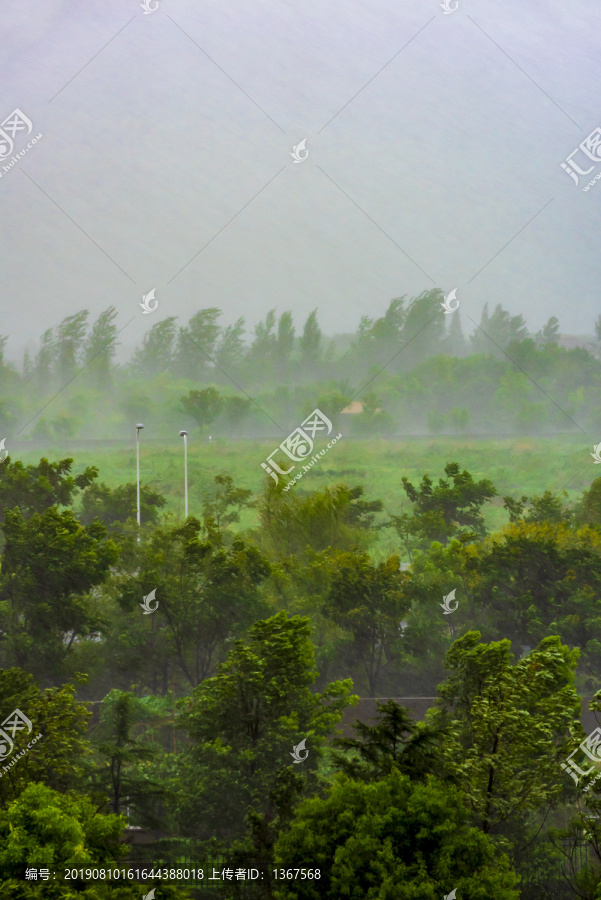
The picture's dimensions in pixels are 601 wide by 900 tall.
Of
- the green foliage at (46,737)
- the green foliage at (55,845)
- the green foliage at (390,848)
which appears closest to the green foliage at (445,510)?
the green foliage at (390,848)

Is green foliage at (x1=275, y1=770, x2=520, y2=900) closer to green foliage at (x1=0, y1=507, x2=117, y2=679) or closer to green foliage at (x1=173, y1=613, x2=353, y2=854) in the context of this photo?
green foliage at (x1=173, y1=613, x2=353, y2=854)

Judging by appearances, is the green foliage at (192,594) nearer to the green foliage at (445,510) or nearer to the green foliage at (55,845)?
the green foliage at (445,510)

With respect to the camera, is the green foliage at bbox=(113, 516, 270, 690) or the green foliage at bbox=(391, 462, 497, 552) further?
the green foliage at bbox=(391, 462, 497, 552)

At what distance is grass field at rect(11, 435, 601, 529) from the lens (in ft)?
48.0

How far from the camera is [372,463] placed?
48.7 ft

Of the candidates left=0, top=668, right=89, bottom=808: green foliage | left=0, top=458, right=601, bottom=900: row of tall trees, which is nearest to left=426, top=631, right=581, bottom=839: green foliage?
left=0, top=458, right=601, bottom=900: row of tall trees

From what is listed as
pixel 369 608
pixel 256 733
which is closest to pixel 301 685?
pixel 256 733

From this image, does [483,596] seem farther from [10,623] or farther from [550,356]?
[10,623]

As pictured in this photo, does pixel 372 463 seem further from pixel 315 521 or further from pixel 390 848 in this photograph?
pixel 390 848

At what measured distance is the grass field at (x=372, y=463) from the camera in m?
14.6

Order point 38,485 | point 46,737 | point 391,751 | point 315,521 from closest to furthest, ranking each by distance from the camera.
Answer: point 391,751
point 46,737
point 38,485
point 315,521

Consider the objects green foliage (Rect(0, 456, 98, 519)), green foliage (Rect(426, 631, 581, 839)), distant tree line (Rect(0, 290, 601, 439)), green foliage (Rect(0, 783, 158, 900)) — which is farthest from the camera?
distant tree line (Rect(0, 290, 601, 439))

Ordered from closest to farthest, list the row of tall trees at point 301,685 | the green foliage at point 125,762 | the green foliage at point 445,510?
the row of tall trees at point 301,685
the green foliage at point 125,762
the green foliage at point 445,510

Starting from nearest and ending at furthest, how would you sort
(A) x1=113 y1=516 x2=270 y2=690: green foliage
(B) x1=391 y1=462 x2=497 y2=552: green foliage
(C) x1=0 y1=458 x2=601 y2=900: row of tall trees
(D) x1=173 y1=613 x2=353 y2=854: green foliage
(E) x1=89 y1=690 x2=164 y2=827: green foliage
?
(C) x1=0 y1=458 x2=601 y2=900: row of tall trees
(D) x1=173 y1=613 x2=353 y2=854: green foliage
(E) x1=89 y1=690 x2=164 y2=827: green foliage
(A) x1=113 y1=516 x2=270 y2=690: green foliage
(B) x1=391 y1=462 x2=497 y2=552: green foliage
